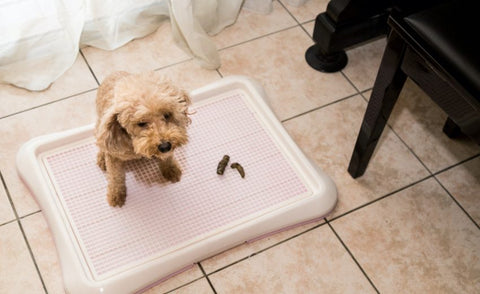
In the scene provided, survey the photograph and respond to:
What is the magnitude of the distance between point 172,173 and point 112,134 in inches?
13.3

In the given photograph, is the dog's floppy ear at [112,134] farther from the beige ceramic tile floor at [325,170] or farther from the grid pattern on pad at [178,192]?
the beige ceramic tile floor at [325,170]

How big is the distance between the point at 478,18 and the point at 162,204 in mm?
957

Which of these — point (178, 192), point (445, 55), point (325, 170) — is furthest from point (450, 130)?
point (178, 192)

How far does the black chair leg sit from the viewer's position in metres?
1.24

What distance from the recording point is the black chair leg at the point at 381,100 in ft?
4.06

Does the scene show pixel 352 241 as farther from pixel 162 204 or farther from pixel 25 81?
pixel 25 81

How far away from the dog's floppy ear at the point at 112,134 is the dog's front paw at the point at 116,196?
0.72ft

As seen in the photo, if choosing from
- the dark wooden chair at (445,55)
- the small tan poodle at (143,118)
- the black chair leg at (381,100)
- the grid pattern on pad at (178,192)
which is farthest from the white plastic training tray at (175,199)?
the dark wooden chair at (445,55)

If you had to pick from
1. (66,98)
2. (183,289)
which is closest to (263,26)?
(66,98)

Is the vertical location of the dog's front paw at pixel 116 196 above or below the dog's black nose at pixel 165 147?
below

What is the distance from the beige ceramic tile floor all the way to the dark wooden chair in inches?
18.6

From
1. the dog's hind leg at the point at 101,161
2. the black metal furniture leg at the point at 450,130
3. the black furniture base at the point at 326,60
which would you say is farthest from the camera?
the black furniture base at the point at 326,60

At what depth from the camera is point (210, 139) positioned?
167cm

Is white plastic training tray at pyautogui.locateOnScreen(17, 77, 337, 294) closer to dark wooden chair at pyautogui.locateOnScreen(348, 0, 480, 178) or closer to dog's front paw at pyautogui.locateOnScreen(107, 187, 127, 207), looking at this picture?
dog's front paw at pyautogui.locateOnScreen(107, 187, 127, 207)
